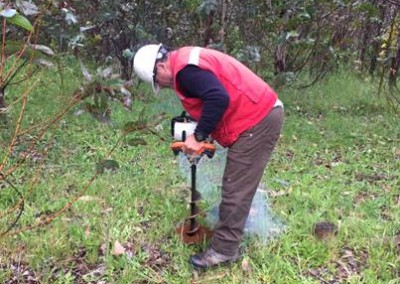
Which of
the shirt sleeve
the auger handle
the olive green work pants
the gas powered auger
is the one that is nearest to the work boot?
the olive green work pants

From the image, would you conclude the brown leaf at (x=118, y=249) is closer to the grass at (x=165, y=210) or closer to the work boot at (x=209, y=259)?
the grass at (x=165, y=210)

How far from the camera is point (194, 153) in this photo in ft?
9.94

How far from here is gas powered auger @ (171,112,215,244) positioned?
306 centimetres

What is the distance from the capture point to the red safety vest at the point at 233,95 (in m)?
2.98

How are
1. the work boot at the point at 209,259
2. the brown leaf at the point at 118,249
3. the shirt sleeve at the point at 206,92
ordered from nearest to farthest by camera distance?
the shirt sleeve at the point at 206,92
the work boot at the point at 209,259
the brown leaf at the point at 118,249

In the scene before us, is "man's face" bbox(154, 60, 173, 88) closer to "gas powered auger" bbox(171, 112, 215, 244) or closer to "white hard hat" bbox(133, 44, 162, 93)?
"white hard hat" bbox(133, 44, 162, 93)

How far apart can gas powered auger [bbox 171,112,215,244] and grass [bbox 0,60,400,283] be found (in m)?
0.08

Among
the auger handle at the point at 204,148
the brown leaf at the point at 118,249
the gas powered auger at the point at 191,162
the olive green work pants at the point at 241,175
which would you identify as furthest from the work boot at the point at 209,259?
the auger handle at the point at 204,148

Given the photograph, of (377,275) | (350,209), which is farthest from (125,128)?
(350,209)

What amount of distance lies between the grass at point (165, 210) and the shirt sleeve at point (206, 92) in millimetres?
321

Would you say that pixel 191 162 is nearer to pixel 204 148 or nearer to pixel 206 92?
pixel 204 148

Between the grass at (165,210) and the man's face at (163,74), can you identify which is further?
the grass at (165,210)

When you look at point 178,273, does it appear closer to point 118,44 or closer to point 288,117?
point 288,117

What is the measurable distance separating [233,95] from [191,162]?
1.51 ft
